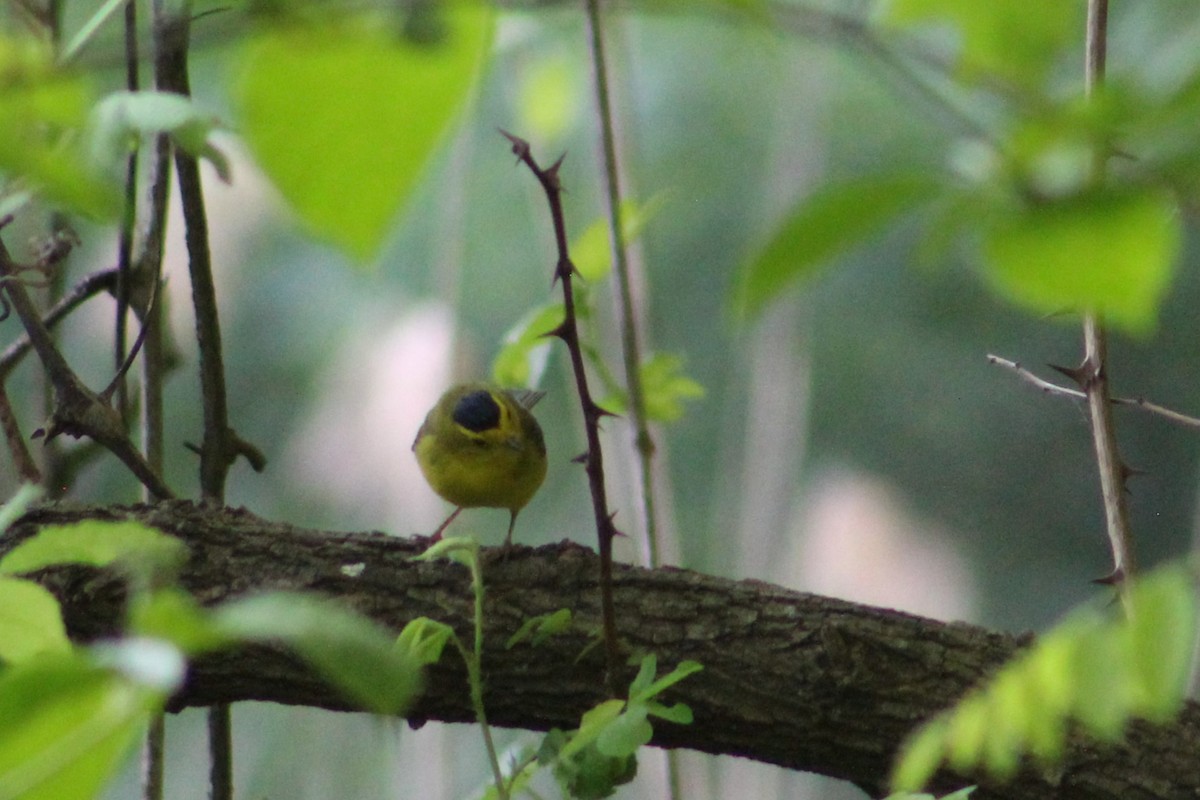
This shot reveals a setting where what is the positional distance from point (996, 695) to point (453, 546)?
68 centimetres

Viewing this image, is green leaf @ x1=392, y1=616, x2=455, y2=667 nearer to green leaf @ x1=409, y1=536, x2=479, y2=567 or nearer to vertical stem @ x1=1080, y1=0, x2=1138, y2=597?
green leaf @ x1=409, y1=536, x2=479, y2=567

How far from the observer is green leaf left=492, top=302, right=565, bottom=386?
1639 mm

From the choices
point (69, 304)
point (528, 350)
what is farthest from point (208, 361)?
point (528, 350)

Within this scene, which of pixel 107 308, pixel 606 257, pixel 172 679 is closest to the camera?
pixel 172 679

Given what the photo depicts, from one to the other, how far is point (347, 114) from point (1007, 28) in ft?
0.77

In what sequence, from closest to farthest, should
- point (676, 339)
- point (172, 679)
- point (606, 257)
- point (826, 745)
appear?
point (172, 679) → point (826, 745) → point (606, 257) → point (676, 339)

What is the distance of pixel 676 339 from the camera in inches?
152

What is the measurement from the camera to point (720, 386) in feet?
12.5

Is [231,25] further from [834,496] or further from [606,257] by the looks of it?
[834,496]

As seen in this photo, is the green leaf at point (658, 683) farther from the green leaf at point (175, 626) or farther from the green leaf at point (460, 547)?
the green leaf at point (175, 626)

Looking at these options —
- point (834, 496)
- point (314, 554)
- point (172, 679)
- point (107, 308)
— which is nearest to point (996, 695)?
point (172, 679)

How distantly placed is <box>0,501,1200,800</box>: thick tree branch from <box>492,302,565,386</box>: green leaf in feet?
0.90

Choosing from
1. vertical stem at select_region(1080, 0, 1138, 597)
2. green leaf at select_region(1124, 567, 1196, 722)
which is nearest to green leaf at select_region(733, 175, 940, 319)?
green leaf at select_region(1124, 567, 1196, 722)

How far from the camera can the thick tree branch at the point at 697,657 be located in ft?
4.92
